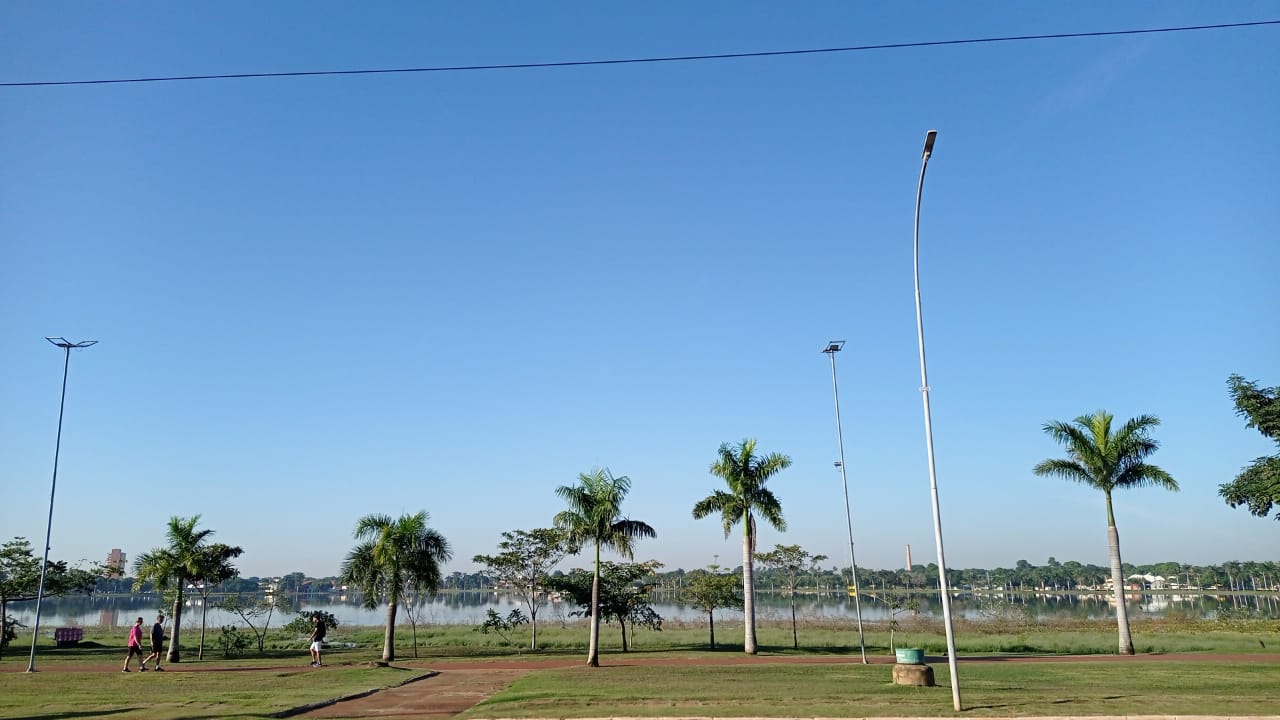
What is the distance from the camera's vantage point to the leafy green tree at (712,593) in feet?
135

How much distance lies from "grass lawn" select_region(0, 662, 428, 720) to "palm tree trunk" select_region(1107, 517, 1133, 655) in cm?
3034

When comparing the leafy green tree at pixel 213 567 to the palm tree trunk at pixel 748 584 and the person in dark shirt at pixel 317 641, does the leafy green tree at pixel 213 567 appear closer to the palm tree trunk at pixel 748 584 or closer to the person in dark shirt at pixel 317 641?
the person in dark shirt at pixel 317 641

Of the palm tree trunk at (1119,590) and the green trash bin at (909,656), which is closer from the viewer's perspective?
the green trash bin at (909,656)

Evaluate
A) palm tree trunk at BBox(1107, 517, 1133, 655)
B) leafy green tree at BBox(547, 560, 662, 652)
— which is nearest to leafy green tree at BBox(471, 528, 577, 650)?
leafy green tree at BBox(547, 560, 662, 652)

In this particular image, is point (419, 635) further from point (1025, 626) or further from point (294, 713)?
point (1025, 626)

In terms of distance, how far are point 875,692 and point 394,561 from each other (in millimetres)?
22033

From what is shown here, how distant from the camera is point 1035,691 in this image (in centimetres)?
2000

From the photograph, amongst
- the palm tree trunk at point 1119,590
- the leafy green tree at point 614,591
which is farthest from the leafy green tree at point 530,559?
the palm tree trunk at point 1119,590

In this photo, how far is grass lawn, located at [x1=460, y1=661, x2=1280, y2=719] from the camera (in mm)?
16422

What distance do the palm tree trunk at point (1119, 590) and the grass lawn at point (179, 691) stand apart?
30340 mm

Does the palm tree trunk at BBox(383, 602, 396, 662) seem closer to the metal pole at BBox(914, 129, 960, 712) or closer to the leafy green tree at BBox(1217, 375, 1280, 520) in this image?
the metal pole at BBox(914, 129, 960, 712)

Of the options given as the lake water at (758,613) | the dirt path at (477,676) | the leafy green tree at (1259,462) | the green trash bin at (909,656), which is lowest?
the lake water at (758,613)

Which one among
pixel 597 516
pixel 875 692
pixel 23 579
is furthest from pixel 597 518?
pixel 23 579

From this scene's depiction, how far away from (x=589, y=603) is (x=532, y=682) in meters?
15.7
